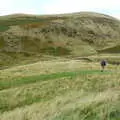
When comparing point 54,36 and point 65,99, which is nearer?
point 65,99

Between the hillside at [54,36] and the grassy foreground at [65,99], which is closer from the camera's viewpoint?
the grassy foreground at [65,99]

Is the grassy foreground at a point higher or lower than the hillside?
higher

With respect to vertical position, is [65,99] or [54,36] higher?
[65,99]

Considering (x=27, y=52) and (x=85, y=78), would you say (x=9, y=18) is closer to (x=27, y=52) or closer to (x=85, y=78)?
(x=27, y=52)

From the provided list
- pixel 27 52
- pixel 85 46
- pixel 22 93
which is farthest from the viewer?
pixel 85 46

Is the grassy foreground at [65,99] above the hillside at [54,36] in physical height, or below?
above

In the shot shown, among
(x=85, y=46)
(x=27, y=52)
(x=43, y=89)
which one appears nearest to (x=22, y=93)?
(x=43, y=89)

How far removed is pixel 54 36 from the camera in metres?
89.0

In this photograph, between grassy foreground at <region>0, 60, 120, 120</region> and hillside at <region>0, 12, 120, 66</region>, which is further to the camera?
hillside at <region>0, 12, 120, 66</region>

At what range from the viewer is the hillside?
263ft

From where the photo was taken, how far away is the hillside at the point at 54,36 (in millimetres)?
80188

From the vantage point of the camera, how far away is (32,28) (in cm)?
8919

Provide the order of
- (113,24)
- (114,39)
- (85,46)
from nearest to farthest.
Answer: (85,46) < (114,39) < (113,24)

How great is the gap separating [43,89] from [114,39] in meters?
70.9
